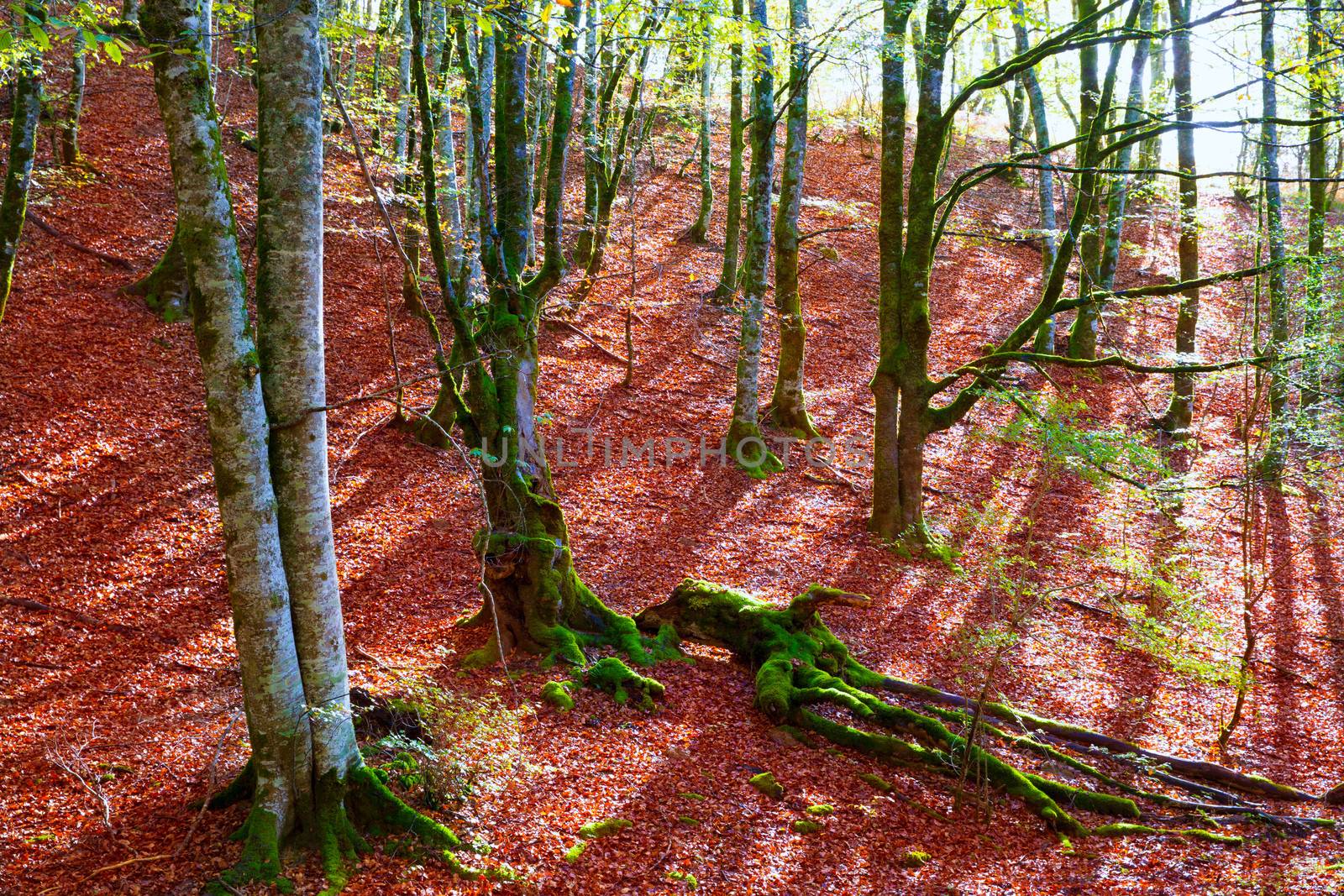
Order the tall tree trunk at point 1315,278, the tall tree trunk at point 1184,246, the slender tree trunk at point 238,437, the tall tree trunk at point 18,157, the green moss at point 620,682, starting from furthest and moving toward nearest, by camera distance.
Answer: the tall tree trunk at point 1184,246 < the tall tree trunk at point 18,157 < the tall tree trunk at point 1315,278 < the green moss at point 620,682 < the slender tree trunk at point 238,437

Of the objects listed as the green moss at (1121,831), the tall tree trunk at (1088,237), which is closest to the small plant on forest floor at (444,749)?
the green moss at (1121,831)

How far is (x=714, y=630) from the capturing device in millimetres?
8062

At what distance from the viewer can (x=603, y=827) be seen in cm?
528

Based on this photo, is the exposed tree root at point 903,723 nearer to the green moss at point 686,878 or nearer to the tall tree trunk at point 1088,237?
the green moss at point 686,878

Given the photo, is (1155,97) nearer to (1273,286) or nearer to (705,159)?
(1273,286)

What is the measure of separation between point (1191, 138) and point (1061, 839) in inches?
507

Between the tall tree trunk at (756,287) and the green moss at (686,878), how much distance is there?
7975 mm

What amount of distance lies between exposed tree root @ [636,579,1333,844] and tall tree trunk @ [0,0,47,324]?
8247 mm

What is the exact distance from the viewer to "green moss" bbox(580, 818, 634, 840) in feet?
17.0

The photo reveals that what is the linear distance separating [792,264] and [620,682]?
8304mm

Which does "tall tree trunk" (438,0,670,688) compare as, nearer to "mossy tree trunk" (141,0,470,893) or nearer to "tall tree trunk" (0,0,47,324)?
"mossy tree trunk" (141,0,470,893)

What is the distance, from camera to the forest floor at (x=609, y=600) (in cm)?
514

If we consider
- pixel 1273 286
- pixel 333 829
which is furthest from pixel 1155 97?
pixel 333 829

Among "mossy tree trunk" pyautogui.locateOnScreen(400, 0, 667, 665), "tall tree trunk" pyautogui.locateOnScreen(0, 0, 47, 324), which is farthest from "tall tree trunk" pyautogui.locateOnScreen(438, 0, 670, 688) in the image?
"tall tree trunk" pyautogui.locateOnScreen(0, 0, 47, 324)
